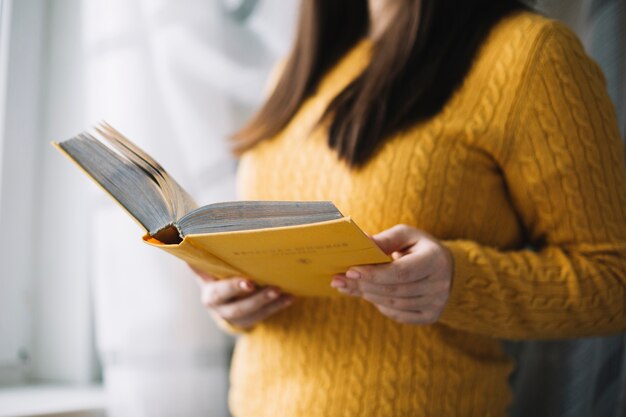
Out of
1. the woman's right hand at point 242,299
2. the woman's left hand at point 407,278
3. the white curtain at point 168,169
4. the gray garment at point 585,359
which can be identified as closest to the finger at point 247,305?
the woman's right hand at point 242,299

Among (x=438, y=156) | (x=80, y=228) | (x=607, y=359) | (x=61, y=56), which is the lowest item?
(x=607, y=359)

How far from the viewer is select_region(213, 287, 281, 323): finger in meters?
0.72

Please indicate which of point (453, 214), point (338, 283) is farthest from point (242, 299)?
point (453, 214)

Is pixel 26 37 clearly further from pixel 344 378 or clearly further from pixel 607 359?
pixel 607 359

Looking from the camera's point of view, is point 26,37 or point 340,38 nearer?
point 340,38

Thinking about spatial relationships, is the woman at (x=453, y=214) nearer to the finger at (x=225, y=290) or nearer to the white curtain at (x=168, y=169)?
the finger at (x=225, y=290)

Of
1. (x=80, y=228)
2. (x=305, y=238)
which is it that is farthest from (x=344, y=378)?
(x=80, y=228)

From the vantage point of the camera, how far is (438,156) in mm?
740

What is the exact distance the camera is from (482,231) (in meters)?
0.78

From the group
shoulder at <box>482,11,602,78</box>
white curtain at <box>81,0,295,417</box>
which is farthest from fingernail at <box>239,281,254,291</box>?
shoulder at <box>482,11,602,78</box>

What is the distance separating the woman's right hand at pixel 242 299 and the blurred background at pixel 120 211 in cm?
24

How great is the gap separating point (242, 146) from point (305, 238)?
0.49 meters

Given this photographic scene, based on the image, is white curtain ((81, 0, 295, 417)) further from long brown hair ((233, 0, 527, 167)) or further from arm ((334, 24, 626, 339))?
arm ((334, 24, 626, 339))

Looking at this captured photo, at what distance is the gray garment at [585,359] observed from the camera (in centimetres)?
95
